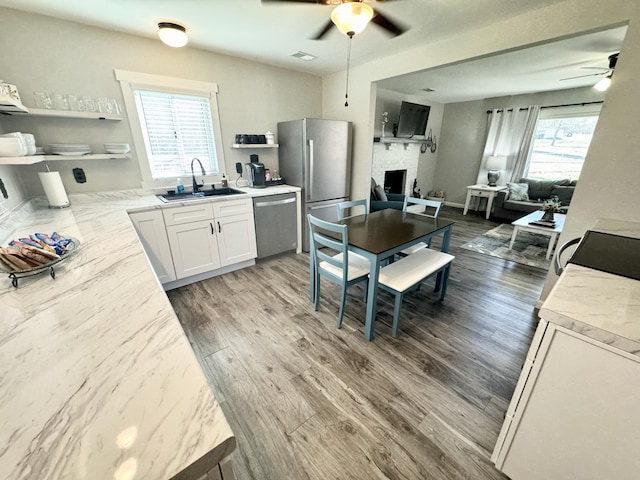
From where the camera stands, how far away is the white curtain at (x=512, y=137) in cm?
522

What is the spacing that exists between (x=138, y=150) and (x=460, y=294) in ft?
12.0

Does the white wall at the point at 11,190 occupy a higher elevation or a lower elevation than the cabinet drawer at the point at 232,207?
higher

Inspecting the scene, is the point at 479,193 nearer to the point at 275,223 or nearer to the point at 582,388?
the point at 275,223

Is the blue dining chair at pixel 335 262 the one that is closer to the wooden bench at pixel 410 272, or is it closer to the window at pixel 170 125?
the wooden bench at pixel 410 272

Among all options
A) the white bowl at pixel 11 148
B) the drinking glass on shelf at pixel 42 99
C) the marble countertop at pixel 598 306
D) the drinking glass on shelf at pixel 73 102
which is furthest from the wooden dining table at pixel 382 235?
the drinking glass on shelf at pixel 42 99

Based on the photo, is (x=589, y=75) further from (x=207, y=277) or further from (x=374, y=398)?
(x=207, y=277)

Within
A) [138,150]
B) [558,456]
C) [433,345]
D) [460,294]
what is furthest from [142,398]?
[138,150]

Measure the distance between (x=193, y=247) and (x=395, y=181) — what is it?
15.8ft

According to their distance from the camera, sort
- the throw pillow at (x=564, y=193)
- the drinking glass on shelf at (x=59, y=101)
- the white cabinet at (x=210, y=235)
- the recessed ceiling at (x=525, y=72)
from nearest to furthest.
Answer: the drinking glass on shelf at (x=59, y=101) → the white cabinet at (x=210, y=235) → the recessed ceiling at (x=525, y=72) → the throw pillow at (x=564, y=193)

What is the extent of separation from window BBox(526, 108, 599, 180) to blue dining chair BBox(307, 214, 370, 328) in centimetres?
550

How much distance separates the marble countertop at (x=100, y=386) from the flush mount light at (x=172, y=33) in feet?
7.13

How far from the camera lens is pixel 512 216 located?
5.06 metres

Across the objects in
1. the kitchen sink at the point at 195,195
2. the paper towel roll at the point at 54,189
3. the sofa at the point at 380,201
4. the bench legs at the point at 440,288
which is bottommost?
the bench legs at the point at 440,288

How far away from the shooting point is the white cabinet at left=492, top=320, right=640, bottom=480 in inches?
31.8
